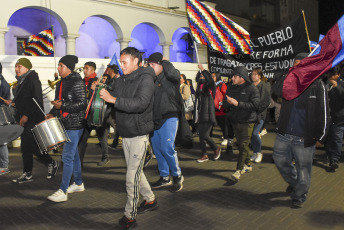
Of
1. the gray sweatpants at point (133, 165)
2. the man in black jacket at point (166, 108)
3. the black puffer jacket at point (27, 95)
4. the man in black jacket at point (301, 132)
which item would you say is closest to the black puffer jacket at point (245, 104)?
the man in black jacket at point (301, 132)

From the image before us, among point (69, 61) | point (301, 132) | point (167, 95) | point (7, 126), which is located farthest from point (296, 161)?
point (7, 126)

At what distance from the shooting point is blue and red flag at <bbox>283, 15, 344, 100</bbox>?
13.5 ft

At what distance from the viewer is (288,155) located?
4633mm

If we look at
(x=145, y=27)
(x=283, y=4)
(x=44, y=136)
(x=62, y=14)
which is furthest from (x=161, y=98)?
(x=283, y=4)

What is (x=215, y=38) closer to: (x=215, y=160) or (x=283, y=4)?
(x=215, y=160)

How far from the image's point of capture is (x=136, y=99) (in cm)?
368

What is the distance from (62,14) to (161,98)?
393 inches

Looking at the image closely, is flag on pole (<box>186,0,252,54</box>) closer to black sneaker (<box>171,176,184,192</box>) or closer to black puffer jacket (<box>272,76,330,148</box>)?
black puffer jacket (<box>272,76,330,148</box>)

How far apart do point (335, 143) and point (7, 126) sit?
6.23 meters

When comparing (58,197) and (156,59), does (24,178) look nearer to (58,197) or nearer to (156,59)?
(58,197)

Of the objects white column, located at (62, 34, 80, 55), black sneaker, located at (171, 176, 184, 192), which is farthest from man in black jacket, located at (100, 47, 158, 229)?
white column, located at (62, 34, 80, 55)

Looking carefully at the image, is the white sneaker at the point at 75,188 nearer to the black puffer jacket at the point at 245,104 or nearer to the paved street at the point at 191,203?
the paved street at the point at 191,203

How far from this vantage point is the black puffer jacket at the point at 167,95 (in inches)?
202

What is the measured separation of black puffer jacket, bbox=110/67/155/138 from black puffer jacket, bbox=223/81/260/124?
7.37 ft
